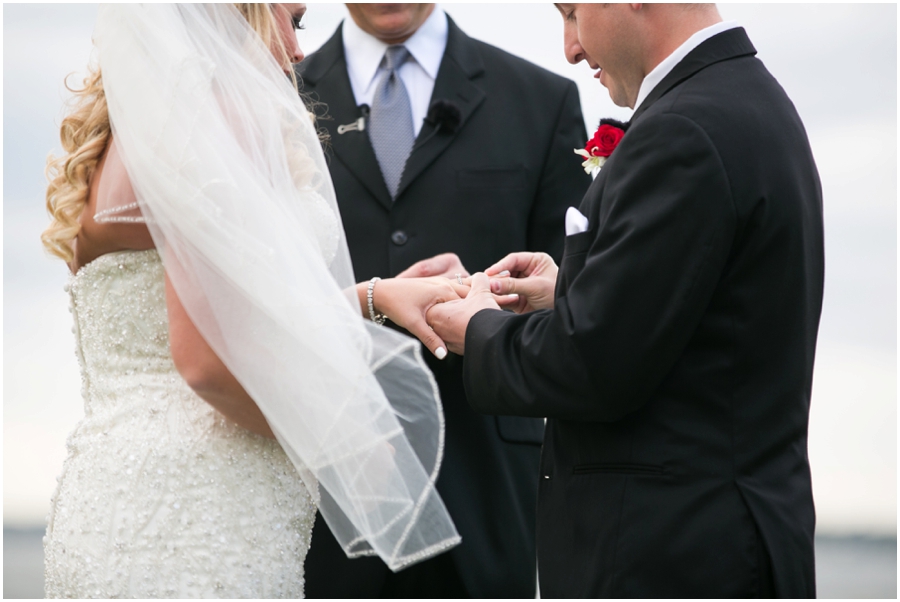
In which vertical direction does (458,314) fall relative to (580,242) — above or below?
below

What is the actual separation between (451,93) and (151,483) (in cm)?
153

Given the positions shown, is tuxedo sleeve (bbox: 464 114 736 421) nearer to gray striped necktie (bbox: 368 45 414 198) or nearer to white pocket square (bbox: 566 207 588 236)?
white pocket square (bbox: 566 207 588 236)

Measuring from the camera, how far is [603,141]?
195cm

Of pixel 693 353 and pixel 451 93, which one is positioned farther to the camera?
pixel 451 93

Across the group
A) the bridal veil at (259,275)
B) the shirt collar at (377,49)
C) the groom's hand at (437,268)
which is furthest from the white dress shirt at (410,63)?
the bridal veil at (259,275)

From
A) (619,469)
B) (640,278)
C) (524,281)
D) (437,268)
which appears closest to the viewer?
(640,278)

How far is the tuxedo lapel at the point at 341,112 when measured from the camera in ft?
8.79

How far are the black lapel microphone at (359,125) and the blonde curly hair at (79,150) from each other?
789 mm

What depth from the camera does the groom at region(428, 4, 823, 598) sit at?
1.53 metres

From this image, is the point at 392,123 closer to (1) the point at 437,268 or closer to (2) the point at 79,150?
(1) the point at 437,268

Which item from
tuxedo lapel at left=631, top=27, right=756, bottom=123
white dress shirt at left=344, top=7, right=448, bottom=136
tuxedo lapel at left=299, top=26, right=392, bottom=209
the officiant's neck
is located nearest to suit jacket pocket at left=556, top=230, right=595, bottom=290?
tuxedo lapel at left=631, top=27, right=756, bottom=123

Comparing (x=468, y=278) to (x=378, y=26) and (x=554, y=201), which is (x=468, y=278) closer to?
(x=554, y=201)

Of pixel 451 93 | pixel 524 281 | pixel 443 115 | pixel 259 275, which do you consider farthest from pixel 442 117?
Answer: pixel 259 275

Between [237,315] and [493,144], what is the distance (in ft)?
4.26
